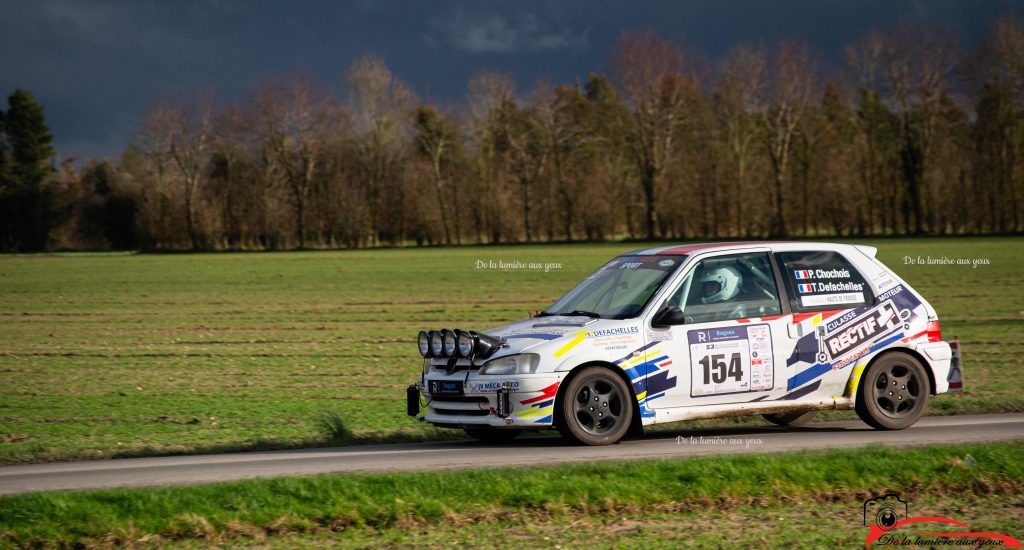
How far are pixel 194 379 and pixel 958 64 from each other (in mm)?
72240

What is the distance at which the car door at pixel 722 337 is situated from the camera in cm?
1017

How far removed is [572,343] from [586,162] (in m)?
89.3

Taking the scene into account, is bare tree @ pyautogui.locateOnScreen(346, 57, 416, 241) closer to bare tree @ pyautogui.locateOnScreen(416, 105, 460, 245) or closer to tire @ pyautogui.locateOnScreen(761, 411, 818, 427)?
bare tree @ pyautogui.locateOnScreen(416, 105, 460, 245)

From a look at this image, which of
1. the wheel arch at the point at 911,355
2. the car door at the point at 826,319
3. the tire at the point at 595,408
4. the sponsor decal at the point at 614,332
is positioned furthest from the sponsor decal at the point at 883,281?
the tire at the point at 595,408

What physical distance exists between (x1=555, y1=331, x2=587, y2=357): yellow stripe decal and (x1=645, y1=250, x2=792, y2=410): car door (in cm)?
63

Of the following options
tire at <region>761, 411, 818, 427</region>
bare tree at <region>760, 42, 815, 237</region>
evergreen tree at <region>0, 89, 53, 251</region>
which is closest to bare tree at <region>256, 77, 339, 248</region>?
evergreen tree at <region>0, 89, 53, 251</region>

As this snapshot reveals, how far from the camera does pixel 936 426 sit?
37.3 ft

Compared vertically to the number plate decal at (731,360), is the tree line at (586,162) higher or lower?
higher

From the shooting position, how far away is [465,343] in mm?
10055

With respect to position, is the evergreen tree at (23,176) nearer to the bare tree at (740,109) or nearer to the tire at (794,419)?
the bare tree at (740,109)

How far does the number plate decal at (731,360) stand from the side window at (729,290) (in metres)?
0.16

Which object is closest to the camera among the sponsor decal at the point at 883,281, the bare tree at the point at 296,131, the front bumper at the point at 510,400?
the front bumper at the point at 510,400

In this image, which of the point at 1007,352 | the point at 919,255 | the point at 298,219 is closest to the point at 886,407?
the point at 1007,352

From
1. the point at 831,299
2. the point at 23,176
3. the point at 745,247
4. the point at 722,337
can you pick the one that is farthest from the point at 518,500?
the point at 23,176
